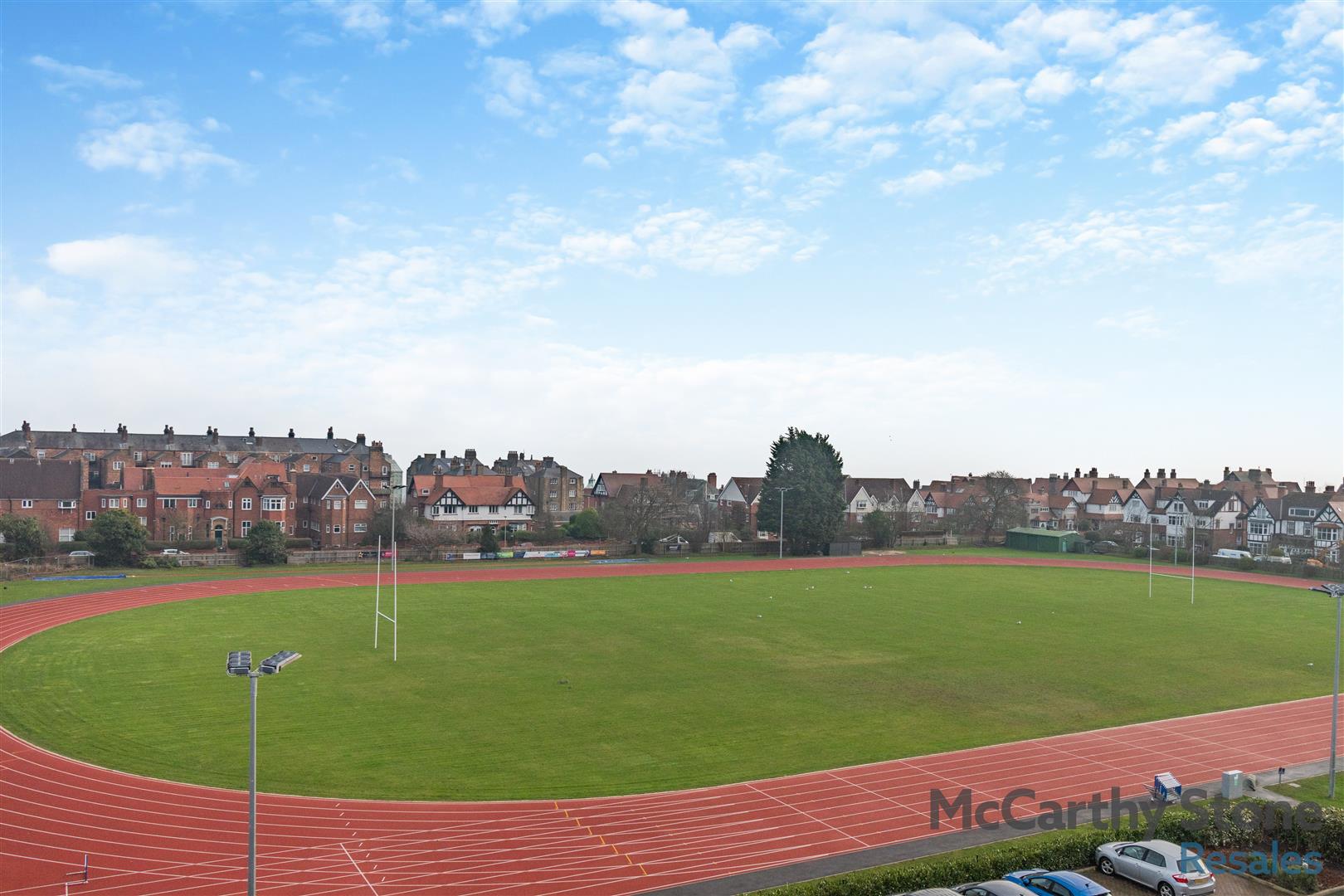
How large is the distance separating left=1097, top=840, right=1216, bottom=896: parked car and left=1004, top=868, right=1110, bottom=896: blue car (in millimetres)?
1145

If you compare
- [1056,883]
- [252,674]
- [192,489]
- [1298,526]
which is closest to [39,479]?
[192,489]

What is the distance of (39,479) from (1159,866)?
84783 millimetres

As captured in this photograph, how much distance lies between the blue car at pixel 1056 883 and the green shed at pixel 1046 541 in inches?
3527

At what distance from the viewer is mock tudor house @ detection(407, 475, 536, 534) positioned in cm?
9356

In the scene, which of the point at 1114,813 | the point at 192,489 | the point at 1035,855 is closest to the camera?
the point at 1035,855

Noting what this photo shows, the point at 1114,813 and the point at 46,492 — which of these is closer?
the point at 1114,813

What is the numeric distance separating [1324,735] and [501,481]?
80674 mm

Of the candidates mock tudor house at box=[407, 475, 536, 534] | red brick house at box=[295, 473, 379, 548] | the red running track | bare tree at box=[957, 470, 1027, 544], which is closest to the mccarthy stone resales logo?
the red running track

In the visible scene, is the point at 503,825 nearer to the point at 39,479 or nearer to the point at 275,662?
the point at 275,662

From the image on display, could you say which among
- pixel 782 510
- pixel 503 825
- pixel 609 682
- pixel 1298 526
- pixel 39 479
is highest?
pixel 39 479

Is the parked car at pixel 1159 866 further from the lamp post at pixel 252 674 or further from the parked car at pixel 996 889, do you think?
the lamp post at pixel 252 674

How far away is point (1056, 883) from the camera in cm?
1770

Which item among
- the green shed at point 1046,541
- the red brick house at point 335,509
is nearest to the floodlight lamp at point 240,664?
the red brick house at point 335,509

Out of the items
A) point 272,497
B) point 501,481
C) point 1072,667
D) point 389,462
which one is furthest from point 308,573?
point 1072,667
